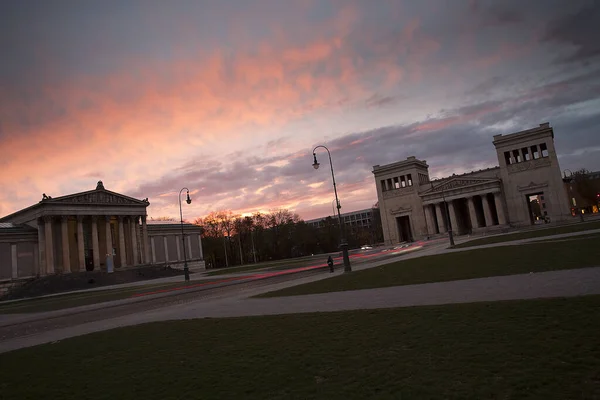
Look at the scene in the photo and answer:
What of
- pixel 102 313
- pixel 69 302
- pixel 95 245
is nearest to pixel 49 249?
pixel 95 245

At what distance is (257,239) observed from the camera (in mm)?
128250

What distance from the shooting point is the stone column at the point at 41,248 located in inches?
2908

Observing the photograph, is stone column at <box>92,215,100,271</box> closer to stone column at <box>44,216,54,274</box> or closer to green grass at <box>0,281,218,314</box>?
stone column at <box>44,216,54,274</box>

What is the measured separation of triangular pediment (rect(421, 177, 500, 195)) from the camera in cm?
9661

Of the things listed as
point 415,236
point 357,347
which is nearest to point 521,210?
point 415,236

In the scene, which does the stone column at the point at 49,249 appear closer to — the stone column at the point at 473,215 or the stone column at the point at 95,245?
the stone column at the point at 95,245

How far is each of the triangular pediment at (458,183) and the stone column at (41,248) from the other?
3466 inches

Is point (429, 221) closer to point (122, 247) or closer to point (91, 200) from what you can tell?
point (122, 247)

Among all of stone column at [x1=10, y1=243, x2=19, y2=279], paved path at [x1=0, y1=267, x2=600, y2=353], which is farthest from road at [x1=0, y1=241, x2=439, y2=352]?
stone column at [x1=10, y1=243, x2=19, y2=279]

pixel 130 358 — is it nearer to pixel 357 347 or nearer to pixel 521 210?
pixel 357 347

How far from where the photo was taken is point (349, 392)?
5277mm

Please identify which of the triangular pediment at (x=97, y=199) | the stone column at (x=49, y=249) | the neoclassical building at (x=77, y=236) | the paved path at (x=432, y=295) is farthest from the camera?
the triangular pediment at (x=97, y=199)

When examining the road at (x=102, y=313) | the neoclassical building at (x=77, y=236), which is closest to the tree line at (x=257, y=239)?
the neoclassical building at (x=77, y=236)

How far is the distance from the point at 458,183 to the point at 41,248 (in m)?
95.1
